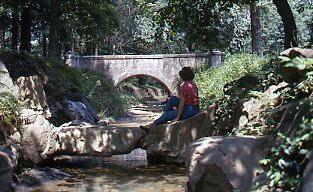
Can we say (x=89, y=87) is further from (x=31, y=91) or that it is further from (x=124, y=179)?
(x=124, y=179)

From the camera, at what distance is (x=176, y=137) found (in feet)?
28.5

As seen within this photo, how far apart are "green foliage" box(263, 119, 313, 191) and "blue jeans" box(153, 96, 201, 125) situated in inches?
172

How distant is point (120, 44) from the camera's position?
37.4 m

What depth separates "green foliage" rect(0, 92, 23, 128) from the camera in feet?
25.7

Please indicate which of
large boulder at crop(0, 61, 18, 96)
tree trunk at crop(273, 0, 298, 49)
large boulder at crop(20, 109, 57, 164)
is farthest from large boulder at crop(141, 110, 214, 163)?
Result: tree trunk at crop(273, 0, 298, 49)

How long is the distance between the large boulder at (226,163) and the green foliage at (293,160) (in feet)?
1.67

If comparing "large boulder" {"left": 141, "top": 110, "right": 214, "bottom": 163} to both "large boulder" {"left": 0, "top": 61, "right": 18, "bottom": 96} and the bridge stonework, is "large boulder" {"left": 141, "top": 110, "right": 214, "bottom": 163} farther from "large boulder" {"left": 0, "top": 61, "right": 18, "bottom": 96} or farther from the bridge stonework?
A: the bridge stonework

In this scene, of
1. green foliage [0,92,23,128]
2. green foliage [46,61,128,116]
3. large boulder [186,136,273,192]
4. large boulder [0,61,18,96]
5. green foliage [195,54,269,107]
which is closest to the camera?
large boulder [186,136,273,192]

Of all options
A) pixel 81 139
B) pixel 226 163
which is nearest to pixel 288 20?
pixel 81 139

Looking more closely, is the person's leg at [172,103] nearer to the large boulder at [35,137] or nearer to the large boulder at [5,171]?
the large boulder at [35,137]

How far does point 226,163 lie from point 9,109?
4663 mm

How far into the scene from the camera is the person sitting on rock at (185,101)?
27.8ft

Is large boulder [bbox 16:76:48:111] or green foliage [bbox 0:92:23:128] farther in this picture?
large boulder [bbox 16:76:48:111]

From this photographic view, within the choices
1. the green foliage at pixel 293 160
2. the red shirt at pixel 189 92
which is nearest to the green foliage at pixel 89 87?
the red shirt at pixel 189 92
